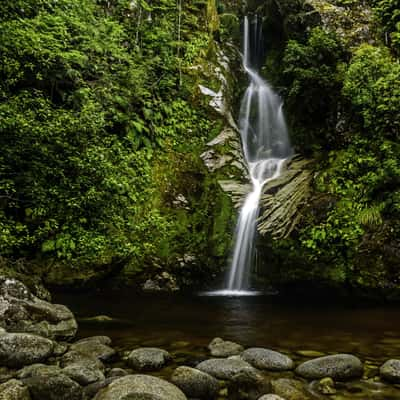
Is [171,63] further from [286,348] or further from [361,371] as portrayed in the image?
[361,371]

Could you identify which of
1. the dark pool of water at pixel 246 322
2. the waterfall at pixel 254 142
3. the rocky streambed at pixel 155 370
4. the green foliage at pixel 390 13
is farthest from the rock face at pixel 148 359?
the green foliage at pixel 390 13

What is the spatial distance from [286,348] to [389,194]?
495cm

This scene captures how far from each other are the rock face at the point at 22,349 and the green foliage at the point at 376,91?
8002mm

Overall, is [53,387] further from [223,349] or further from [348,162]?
[348,162]

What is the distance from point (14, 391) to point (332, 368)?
309 cm

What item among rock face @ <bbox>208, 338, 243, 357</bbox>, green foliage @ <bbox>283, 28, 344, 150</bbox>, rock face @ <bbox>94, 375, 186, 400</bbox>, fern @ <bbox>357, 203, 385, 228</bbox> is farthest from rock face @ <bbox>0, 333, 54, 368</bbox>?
green foliage @ <bbox>283, 28, 344, 150</bbox>

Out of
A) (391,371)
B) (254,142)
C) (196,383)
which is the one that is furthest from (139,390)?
(254,142)

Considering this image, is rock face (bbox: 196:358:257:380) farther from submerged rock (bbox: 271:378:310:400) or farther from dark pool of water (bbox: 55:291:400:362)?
dark pool of water (bbox: 55:291:400:362)

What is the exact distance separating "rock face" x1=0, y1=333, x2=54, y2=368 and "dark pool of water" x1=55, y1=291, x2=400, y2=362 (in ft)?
3.75

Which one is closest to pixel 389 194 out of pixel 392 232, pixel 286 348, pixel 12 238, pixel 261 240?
pixel 392 232

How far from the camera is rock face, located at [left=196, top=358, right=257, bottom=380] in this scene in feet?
13.0

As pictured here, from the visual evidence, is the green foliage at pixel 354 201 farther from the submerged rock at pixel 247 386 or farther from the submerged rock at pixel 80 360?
the submerged rock at pixel 80 360

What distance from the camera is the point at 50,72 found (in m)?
9.15

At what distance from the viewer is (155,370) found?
4250 millimetres
